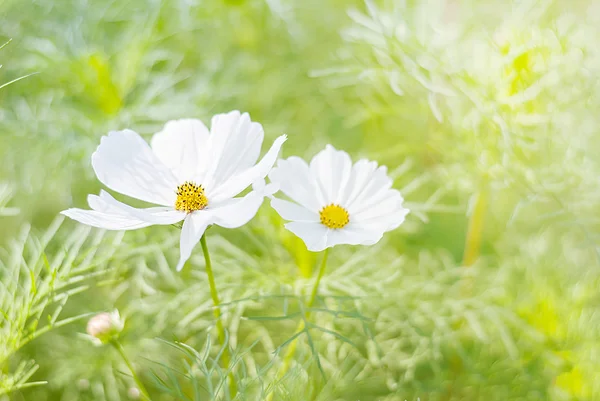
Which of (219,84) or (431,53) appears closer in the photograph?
(431,53)

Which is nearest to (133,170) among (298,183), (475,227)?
(298,183)

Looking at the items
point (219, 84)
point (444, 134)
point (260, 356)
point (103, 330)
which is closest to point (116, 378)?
point (260, 356)

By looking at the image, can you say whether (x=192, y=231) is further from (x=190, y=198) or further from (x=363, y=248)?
(x=363, y=248)

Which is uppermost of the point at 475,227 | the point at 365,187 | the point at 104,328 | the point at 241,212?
the point at 475,227

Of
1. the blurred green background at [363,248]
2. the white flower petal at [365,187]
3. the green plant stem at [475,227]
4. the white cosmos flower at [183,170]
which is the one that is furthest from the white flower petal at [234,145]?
the green plant stem at [475,227]

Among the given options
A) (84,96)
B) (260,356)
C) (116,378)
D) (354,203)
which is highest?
(84,96)

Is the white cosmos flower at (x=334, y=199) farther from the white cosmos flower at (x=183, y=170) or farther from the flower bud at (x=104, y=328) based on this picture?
the flower bud at (x=104, y=328)

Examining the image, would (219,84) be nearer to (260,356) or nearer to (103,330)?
(260,356)
